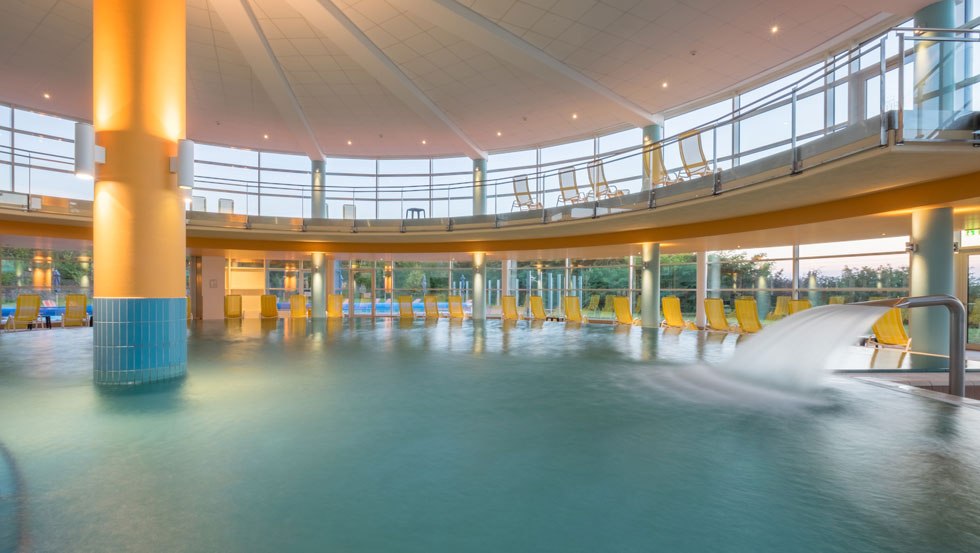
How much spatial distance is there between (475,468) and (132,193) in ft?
18.5

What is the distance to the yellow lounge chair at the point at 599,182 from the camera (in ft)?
44.0

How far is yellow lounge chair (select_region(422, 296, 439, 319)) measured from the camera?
20.3m

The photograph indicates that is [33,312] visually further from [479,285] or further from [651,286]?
[651,286]

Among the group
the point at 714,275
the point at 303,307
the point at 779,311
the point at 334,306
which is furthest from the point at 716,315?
the point at 303,307

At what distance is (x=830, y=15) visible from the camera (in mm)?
10352

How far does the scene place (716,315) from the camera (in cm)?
1298

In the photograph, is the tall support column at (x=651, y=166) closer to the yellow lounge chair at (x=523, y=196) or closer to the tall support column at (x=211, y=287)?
the yellow lounge chair at (x=523, y=196)

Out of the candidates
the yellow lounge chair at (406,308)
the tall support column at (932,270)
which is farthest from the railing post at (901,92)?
the yellow lounge chair at (406,308)

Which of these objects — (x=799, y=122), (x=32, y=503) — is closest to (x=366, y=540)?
(x=32, y=503)

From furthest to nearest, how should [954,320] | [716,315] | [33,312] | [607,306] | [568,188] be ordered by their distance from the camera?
[607,306]
[568,188]
[33,312]
[716,315]
[954,320]

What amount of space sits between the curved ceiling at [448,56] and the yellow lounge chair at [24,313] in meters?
6.86

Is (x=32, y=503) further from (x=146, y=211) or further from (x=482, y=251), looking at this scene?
(x=482, y=251)

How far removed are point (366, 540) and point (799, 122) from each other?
8983 millimetres

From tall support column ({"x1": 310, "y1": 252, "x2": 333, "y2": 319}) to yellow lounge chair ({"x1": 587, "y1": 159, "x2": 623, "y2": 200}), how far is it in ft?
40.1
